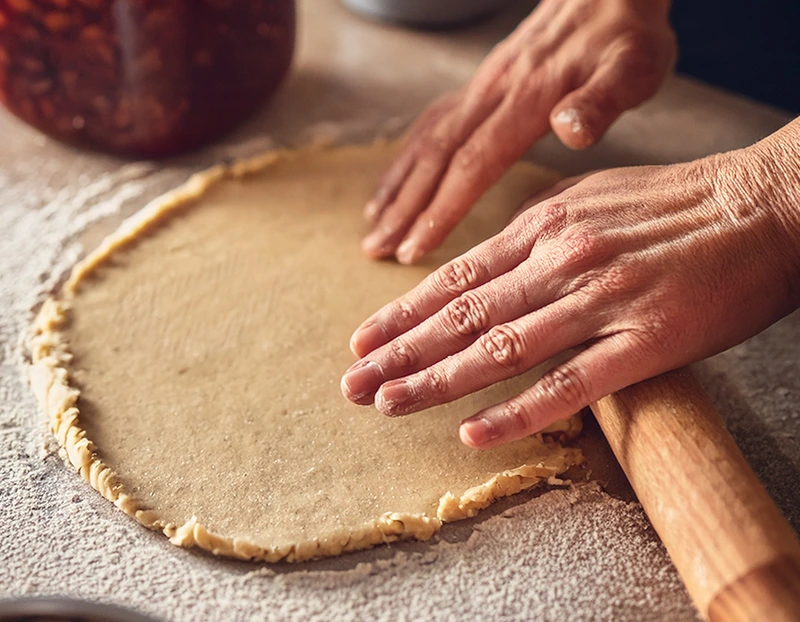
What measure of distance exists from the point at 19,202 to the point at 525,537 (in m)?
1.12

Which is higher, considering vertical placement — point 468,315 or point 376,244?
point 468,315

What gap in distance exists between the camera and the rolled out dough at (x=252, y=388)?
0.96 meters

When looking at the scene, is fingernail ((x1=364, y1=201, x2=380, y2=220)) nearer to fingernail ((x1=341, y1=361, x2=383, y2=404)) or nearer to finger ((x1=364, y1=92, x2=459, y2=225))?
finger ((x1=364, y1=92, x2=459, y2=225))

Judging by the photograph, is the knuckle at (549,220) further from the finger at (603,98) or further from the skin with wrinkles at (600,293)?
the finger at (603,98)

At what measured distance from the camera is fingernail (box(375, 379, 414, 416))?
0.93m

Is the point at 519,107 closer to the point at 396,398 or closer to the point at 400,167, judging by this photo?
the point at 400,167

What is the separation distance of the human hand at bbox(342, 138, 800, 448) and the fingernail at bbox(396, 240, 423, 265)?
0.27 metres

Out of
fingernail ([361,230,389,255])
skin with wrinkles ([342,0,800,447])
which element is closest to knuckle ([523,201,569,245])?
skin with wrinkles ([342,0,800,447])

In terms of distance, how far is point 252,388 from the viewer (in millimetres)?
1095

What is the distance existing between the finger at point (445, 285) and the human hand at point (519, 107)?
279mm

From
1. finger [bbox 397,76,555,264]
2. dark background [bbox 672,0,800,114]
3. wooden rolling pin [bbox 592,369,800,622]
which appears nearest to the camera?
wooden rolling pin [bbox 592,369,800,622]

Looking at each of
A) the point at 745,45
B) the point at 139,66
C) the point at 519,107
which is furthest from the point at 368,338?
the point at 745,45

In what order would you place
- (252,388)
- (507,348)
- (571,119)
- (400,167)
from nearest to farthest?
(507,348) → (252,388) → (571,119) → (400,167)

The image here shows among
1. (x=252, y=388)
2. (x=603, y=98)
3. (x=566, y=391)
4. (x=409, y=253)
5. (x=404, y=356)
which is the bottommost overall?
(x=252, y=388)
